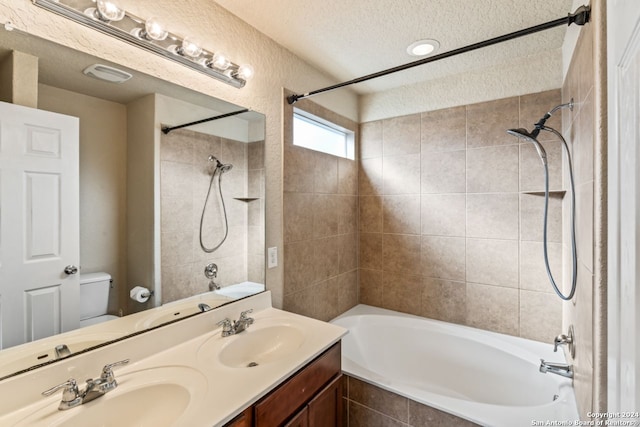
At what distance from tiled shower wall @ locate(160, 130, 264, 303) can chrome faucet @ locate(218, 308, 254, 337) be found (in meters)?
0.20

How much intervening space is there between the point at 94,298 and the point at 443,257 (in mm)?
2225

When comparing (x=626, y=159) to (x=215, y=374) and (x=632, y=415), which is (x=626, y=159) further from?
(x=215, y=374)

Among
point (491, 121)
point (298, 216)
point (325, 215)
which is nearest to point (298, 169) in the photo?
point (298, 216)

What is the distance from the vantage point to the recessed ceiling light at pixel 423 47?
1851mm

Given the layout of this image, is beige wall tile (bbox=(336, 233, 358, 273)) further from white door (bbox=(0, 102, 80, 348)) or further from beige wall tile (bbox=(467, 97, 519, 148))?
white door (bbox=(0, 102, 80, 348))

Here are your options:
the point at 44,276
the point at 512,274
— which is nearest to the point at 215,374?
the point at 44,276

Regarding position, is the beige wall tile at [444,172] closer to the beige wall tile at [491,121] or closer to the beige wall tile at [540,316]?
the beige wall tile at [491,121]

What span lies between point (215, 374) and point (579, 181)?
5.88ft

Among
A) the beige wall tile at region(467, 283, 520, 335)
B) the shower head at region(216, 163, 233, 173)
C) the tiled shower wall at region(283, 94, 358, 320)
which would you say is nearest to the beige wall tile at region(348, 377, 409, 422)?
the tiled shower wall at region(283, 94, 358, 320)

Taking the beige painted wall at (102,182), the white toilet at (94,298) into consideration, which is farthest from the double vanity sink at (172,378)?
the beige painted wall at (102,182)

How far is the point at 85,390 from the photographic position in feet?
3.00

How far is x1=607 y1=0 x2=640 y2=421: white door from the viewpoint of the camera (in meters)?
0.53

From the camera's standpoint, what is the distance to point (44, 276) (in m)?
0.98

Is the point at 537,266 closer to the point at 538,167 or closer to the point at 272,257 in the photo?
the point at 538,167
